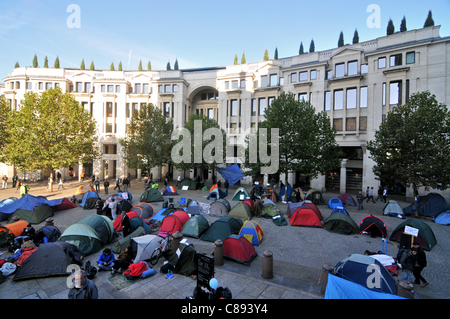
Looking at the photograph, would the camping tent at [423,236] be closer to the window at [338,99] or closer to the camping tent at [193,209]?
the camping tent at [193,209]

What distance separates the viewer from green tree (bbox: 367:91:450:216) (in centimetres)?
1630

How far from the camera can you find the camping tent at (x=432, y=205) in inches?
662

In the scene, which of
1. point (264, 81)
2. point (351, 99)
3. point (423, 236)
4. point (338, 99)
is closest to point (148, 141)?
point (264, 81)

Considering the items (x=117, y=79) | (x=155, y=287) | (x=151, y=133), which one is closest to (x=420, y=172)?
(x=155, y=287)

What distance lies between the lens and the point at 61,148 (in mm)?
24547

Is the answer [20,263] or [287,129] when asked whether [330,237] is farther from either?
[20,263]

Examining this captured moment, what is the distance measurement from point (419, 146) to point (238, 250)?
17.2 meters

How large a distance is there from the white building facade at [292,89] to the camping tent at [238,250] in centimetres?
2005

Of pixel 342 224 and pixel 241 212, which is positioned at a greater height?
pixel 241 212

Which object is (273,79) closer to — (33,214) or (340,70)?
(340,70)

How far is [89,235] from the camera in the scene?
32.1ft

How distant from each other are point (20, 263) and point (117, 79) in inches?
1454

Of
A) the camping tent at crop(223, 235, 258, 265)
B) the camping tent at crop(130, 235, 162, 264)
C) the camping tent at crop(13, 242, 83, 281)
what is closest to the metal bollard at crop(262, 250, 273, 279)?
the camping tent at crop(223, 235, 258, 265)
